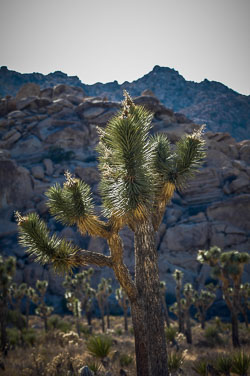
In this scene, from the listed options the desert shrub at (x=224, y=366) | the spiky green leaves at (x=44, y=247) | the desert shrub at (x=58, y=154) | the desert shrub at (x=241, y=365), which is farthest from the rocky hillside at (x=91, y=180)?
the spiky green leaves at (x=44, y=247)

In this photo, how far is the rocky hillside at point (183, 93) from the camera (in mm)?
110250

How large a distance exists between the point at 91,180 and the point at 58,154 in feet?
28.1

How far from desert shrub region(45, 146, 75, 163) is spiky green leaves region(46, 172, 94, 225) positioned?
3877cm

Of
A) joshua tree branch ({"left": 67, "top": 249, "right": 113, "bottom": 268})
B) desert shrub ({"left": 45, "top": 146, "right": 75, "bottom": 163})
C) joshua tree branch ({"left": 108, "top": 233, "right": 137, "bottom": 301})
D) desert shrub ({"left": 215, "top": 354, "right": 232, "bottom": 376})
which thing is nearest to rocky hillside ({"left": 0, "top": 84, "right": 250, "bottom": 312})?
desert shrub ({"left": 45, "top": 146, "right": 75, "bottom": 163})

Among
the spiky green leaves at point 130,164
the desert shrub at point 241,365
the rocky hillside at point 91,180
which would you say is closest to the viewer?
the spiky green leaves at point 130,164

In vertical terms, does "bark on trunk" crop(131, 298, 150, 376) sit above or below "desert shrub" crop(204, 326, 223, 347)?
above

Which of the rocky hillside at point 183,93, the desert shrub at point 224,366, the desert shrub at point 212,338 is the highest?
the rocky hillside at point 183,93

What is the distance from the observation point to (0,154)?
3909 centimetres

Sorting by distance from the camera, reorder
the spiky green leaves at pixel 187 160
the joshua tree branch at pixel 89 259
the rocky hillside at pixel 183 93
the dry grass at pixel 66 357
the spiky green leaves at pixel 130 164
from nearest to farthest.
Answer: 1. the spiky green leaves at pixel 130 164
2. the joshua tree branch at pixel 89 259
3. the spiky green leaves at pixel 187 160
4. the dry grass at pixel 66 357
5. the rocky hillside at pixel 183 93

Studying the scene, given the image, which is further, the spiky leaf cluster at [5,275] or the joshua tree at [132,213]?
the spiky leaf cluster at [5,275]

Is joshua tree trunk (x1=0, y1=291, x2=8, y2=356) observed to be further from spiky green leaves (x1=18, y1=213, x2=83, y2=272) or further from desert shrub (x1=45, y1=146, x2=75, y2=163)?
desert shrub (x1=45, y1=146, x2=75, y2=163)

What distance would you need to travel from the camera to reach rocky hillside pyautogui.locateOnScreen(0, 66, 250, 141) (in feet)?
362

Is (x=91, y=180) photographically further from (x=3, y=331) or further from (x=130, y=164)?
(x=130, y=164)

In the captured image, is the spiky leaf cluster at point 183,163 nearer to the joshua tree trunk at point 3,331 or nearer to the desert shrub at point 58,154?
the joshua tree trunk at point 3,331
